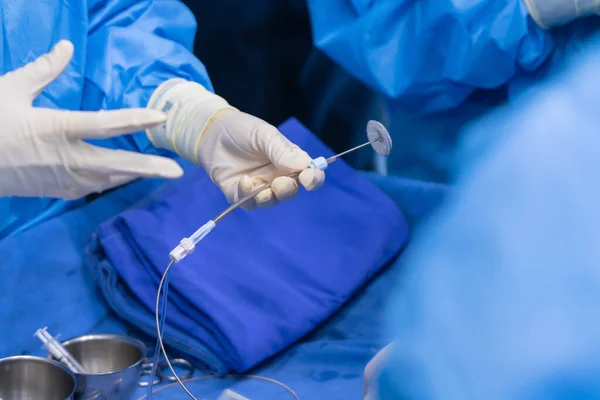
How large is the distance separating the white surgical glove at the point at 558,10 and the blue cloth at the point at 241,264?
45 centimetres

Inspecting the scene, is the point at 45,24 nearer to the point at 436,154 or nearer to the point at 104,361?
the point at 104,361

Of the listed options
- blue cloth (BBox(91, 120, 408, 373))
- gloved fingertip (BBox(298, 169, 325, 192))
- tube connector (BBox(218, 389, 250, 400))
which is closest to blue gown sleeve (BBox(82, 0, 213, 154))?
blue cloth (BBox(91, 120, 408, 373))

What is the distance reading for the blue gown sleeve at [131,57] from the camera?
4.01ft

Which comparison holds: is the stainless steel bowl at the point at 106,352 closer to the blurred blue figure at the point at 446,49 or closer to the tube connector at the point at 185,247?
the tube connector at the point at 185,247

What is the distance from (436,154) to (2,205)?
2.90 feet

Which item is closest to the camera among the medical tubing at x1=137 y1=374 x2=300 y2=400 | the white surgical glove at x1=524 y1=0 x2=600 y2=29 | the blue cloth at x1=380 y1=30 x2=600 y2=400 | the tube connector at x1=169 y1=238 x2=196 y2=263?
the blue cloth at x1=380 y1=30 x2=600 y2=400

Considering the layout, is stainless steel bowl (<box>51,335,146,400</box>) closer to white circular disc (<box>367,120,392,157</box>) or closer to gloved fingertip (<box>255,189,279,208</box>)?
gloved fingertip (<box>255,189,279,208</box>)

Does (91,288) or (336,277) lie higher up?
(91,288)

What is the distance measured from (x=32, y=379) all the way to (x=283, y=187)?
1.44 ft

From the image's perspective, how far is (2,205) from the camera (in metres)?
1.09

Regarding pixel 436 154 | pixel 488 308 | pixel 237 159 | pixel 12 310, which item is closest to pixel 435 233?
pixel 488 308

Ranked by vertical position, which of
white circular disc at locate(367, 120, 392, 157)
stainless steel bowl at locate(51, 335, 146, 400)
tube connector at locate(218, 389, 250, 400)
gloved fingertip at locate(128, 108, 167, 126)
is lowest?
tube connector at locate(218, 389, 250, 400)

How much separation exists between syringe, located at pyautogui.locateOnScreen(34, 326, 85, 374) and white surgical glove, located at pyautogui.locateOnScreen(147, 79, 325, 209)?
329mm

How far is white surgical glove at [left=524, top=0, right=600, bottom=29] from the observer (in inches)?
46.4
